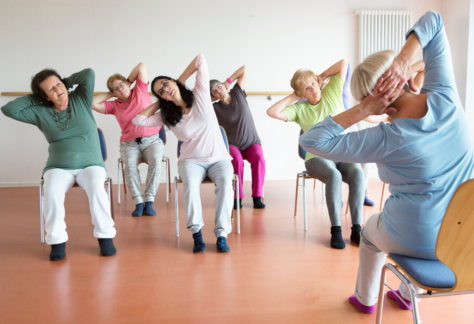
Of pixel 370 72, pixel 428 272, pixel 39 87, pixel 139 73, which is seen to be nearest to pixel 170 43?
pixel 139 73

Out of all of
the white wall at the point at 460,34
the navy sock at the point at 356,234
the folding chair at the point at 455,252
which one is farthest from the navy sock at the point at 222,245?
the white wall at the point at 460,34

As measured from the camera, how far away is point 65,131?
2.45 metres

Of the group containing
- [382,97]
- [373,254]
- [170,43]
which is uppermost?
Answer: [170,43]

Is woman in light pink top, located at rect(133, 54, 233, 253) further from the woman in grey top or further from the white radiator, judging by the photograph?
the white radiator

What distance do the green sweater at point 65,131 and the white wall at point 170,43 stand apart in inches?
83.1

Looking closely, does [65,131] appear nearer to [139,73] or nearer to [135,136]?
[135,136]

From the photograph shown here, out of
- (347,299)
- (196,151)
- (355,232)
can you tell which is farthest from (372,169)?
(347,299)

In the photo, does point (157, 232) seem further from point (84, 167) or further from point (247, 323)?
point (247, 323)

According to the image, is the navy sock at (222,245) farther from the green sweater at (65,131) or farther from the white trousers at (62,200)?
the green sweater at (65,131)

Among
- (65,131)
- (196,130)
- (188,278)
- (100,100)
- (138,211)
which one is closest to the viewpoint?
(188,278)

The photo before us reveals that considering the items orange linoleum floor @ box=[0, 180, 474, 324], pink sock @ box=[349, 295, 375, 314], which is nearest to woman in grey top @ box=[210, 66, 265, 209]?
orange linoleum floor @ box=[0, 180, 474, 324]

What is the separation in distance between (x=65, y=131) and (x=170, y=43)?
8.14 feet

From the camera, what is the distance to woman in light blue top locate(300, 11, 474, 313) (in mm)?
1107

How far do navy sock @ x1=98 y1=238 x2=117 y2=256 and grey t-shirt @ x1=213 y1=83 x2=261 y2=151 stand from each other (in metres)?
1.54
